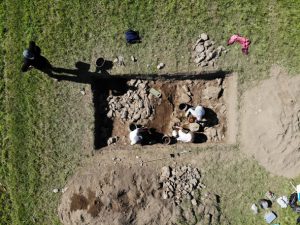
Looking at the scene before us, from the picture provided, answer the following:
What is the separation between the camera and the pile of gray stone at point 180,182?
12293 mm

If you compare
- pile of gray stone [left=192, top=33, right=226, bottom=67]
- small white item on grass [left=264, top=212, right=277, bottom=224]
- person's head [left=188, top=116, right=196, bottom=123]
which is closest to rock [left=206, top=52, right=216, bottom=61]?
pile of gray stone [left=192, top=33, right=226, bottom=67]

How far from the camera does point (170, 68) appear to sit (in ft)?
41.4

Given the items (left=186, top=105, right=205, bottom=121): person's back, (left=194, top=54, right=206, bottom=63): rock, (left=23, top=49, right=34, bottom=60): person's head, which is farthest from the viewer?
(left=194, top=54, right=206, bottom=63): rock

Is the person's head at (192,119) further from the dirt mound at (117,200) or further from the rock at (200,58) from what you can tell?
the dirt mound at (117,200)

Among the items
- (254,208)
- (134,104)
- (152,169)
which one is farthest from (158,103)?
(254,208)

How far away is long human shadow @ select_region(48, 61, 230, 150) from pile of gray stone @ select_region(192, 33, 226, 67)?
0.38 metres

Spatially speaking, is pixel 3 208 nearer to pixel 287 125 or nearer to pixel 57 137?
pixel 57 137

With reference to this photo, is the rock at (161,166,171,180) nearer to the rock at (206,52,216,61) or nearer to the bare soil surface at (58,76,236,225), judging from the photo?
the bare soil surface at (58,76,236,225)

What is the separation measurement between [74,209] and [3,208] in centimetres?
245

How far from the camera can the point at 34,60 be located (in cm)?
1188

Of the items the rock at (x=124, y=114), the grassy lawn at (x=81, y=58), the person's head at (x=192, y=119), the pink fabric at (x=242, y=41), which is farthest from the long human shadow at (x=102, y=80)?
the person's head at (x=192, y=119)

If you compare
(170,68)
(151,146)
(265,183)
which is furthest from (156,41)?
(265,183)

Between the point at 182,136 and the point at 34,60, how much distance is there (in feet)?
16.5

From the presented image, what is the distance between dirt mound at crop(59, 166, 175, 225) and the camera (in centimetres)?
1203
